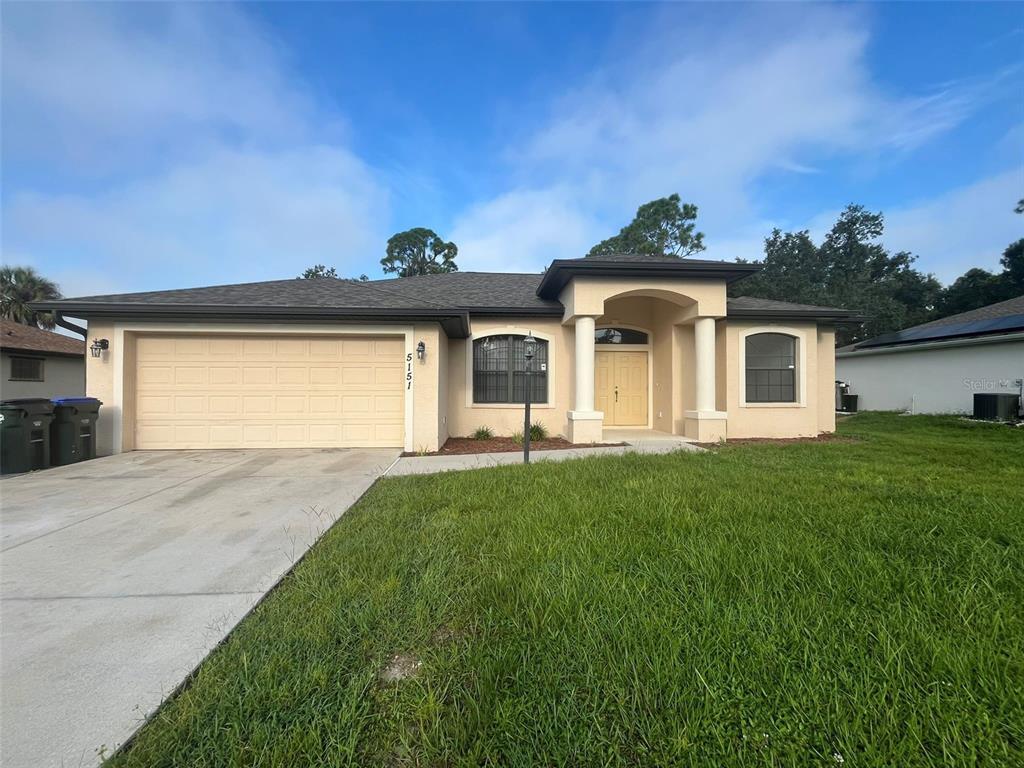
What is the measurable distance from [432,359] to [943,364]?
19024 millimetres

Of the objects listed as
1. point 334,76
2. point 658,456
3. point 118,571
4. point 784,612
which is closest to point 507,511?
point 784,612

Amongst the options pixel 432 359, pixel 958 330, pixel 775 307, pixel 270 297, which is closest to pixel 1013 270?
pixel 958 330

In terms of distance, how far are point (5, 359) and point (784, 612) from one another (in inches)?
878

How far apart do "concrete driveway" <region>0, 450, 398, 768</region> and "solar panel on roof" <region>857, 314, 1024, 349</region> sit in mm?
20129

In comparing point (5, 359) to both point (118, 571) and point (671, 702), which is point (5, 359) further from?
point (671, 702)

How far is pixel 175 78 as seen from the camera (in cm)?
841

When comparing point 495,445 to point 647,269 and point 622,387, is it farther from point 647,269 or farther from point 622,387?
point 647,269

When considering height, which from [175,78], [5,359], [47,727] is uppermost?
[175,78]

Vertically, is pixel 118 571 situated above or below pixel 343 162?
below

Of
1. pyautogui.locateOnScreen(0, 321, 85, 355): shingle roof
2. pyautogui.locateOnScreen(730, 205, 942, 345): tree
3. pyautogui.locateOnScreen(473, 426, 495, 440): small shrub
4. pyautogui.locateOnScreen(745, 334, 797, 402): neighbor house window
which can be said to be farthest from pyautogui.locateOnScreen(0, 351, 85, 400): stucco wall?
pyautogui.locateOnScreen(730, 205, 942, 345): tree

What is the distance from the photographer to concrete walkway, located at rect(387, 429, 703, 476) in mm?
6770

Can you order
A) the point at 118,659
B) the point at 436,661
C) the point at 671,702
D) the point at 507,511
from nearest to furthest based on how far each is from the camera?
the point at 671,702, the point at 436,661, the point at 118,659, the point at 507,511

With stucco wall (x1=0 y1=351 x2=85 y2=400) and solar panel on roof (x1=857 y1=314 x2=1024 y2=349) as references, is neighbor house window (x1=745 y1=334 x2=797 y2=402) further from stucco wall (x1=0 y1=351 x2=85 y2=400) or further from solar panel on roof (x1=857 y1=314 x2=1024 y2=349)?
stucco wall (x1=0 y1=351 x2=85 y2=400)

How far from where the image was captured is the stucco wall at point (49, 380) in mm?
14125
